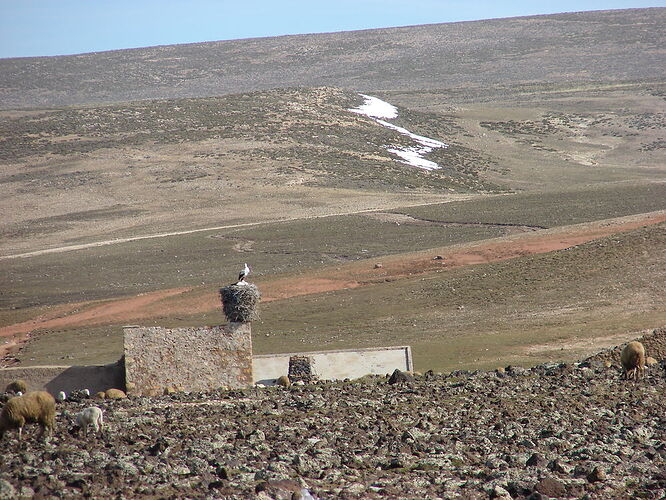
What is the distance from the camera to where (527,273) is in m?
30.0

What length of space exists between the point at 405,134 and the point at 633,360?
69.1 metres

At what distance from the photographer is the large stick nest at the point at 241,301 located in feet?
53.8

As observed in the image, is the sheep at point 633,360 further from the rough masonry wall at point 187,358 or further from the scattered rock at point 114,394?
the scattered rock at point 114,394

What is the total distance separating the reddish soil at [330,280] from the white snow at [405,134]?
115 ft

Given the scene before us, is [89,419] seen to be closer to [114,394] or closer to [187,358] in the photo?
[114,394]

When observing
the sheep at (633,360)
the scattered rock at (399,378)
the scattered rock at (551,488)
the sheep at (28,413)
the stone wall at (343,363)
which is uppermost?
the sheep at (28,413)

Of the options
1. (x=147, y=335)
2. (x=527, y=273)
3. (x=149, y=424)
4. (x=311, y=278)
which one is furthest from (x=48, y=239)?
(x=149, y=424)

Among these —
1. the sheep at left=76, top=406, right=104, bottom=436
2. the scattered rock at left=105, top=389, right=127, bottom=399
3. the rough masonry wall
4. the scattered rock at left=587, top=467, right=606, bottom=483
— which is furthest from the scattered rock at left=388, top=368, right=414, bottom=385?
the sheep at left=76, top=406, right=104, bottom=436

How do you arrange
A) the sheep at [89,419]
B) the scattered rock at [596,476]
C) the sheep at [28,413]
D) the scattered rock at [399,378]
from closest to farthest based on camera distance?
1. the sheep at [28,413]
2. the scattered rock at [596,476]
3. the sheep at [89,419]
4. the scattered rock at [399,378]

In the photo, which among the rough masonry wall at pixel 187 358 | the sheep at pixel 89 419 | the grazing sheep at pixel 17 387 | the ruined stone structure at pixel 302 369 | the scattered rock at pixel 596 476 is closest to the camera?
the scattered rock at pixel 596 476

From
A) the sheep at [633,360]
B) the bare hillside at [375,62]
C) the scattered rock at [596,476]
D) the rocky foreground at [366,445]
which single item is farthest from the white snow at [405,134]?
the scattered rock at [596,476]

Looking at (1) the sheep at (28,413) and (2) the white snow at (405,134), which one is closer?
(1) the sheep at (28,413)

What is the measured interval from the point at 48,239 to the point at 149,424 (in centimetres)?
4293

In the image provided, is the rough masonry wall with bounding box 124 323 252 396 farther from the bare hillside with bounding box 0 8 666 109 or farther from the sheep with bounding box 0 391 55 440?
the bare hillside with bounding box 0 8 666 109
